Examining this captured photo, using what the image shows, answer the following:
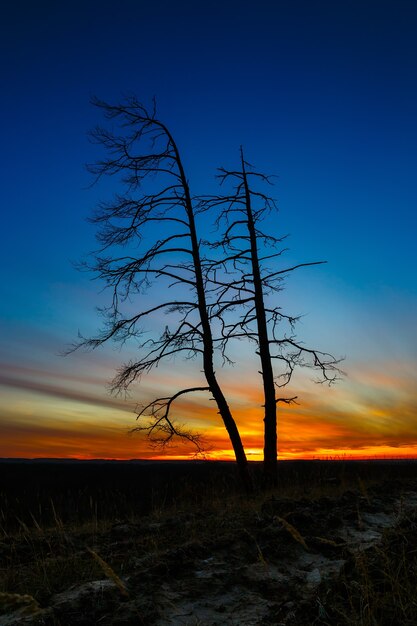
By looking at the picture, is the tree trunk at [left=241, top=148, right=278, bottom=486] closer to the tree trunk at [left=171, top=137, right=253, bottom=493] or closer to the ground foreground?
the tree trunk at [left=171, top=137, right=253, bottom=493]

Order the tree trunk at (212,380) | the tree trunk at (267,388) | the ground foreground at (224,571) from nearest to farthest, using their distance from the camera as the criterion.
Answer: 1. the ground foreground at (224,571)
2. the tree trunk at (212,380)
3. the tree trunk at (267,388)

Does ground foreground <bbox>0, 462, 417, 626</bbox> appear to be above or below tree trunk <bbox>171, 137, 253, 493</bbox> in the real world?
below

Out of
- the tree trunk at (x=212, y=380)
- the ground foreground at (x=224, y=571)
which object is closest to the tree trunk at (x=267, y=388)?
the tree trunk at (x=212, y=380)

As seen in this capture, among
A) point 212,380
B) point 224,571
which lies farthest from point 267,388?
point 224,571

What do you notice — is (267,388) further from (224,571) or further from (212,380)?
(224,571)

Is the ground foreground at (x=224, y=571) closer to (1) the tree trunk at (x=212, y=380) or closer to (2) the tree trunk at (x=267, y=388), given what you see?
(1) the tree trunk at (x=212, y=380)

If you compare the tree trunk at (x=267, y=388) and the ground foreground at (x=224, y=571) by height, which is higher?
the tree trunk at (x=267, y=388)

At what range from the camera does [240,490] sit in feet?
43.3

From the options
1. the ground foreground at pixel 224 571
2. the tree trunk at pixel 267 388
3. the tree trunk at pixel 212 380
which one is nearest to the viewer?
the ground foreground at pixel 224 571

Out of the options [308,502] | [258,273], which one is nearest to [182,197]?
[258,273]

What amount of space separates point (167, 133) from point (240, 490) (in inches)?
373

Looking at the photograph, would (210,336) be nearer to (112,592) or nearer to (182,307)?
(182,307)

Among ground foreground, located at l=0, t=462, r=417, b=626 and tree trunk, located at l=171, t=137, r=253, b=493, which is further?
tree trunk, located at l=171, t=137, r=253, b=493

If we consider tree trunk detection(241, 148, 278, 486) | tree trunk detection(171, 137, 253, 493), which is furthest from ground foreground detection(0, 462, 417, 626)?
tree trunk detection(241, 148, 278, 486)
